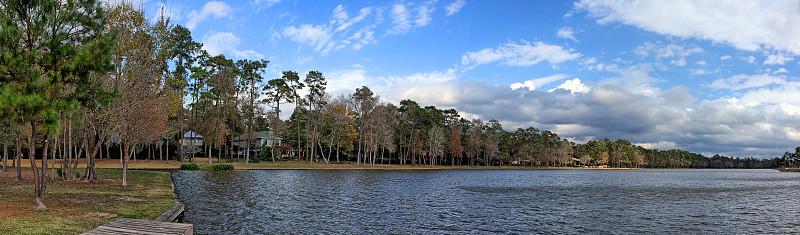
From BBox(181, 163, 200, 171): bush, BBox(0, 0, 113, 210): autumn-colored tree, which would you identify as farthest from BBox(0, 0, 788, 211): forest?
BBox(181, 163, 200, 171): bush

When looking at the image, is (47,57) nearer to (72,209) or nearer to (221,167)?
(72,209)

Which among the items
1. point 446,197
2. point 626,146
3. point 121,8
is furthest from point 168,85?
point 626,146

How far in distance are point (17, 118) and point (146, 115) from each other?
1285cm

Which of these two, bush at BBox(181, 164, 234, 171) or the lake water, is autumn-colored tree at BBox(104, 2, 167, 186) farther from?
bush at BBox(181, 164, 234, 171)

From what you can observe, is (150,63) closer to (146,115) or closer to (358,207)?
(146,115)

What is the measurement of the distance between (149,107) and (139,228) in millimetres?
17837

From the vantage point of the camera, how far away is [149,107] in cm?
2603

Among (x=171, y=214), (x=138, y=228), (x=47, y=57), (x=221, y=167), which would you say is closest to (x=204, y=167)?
(x=221, y=167)

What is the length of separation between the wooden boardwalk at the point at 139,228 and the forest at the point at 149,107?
13.1ft

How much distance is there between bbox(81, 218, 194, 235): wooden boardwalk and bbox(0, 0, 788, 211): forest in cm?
399

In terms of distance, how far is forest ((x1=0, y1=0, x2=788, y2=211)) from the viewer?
45.3 feet

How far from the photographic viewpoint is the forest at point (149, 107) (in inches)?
543

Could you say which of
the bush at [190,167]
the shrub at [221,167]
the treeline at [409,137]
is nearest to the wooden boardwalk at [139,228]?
the shrub at [221,167]

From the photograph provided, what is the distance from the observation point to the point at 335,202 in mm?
25406
